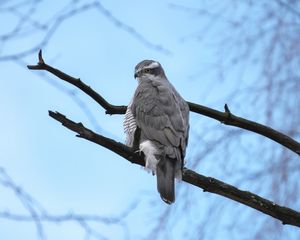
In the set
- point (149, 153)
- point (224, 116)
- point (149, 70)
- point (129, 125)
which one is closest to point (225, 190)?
point (224, 116)

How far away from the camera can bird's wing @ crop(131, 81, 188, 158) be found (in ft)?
10.1

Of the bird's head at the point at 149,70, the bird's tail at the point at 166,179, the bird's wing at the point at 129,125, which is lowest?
the bird's tail at the point at 166,179

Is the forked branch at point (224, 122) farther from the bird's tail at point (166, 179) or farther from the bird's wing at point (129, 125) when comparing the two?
the bird's wing at point (129, 125)

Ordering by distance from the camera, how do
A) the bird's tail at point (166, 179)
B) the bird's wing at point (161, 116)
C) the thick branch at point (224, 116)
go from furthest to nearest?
the bird's wing at point (161, 116), the bird's tail at point (166, 179), the thick branch at point (224, 116)

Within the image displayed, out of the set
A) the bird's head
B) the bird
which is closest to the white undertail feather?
the bird

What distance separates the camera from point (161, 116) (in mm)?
3270

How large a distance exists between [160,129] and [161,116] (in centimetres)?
13

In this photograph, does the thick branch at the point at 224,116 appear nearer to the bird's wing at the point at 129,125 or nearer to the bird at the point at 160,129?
the bird at the point at 160,129

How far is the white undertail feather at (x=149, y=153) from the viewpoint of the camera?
9.41 feet

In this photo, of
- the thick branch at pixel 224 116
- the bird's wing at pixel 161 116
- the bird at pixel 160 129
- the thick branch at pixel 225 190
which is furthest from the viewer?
the bird's wing at pixel 161 116

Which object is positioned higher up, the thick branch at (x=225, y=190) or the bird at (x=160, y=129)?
the bird at (x=160, y=129)

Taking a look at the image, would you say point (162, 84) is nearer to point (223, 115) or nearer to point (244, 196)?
point (223, 115)

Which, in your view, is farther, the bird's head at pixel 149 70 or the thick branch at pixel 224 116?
the bird's head at pixel 149 70

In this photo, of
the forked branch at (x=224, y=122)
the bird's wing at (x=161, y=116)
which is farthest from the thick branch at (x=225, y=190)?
the bird's wing at (x=161, y=116)
